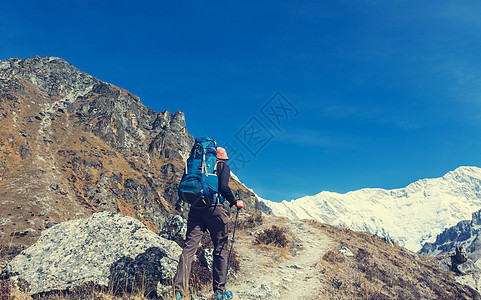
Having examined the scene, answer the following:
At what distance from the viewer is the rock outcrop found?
684 centimetres

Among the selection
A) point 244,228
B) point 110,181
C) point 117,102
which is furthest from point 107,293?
point 117,102

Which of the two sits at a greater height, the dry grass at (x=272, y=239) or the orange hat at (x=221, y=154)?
the orange hat at (x=221, y=154)

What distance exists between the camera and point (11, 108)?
3848 inches

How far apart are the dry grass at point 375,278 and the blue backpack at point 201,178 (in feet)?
18.8

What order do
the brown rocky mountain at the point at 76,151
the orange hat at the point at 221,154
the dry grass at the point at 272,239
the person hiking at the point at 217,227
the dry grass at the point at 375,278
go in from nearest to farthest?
the person hiking at the point at 217,227 → the orange hat at the point at 221,154 → the dry grass at the point at 375,278 → the dry grass at the point at 272,239 → the brown rocky mountain at the point at 76,151

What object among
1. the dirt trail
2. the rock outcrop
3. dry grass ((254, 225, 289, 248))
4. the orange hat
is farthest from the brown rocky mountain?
the orange hat

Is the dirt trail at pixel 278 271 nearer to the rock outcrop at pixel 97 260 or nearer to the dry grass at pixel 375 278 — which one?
the dry grass at pixel 375 278

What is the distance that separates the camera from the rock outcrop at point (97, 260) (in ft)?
22.4

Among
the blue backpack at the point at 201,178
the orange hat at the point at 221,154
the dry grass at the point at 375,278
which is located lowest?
the dry grass at the point at 375,278

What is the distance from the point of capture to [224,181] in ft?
21.2

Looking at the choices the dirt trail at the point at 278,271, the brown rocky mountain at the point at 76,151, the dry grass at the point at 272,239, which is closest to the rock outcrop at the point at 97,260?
the dirt trail at the point at 278,271

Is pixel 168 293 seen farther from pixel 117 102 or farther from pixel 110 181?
pixel 117 102

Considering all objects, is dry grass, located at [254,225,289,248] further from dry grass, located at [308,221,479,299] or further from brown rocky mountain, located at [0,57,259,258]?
brown rocky mountain, located at [0,57,259,258]

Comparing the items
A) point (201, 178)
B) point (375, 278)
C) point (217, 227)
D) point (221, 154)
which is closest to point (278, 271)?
point (375, 278)
